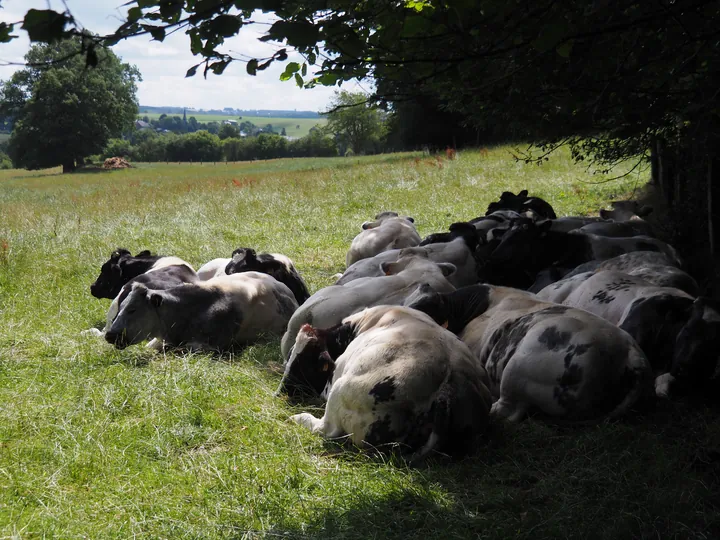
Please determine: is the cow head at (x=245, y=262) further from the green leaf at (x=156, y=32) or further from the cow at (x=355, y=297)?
the green leaf at (x=156, y=32)

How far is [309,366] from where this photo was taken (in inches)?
253

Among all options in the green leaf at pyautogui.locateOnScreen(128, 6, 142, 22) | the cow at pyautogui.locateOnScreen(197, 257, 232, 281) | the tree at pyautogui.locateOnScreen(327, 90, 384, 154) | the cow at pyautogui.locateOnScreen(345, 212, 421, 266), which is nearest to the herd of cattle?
the cow at pyautogui.locateOnScreen(197, 257, 232, 281)

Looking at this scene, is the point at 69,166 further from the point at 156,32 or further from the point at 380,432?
the point at 156,32

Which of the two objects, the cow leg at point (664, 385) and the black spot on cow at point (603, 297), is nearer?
the cow leg at point (664, 385)

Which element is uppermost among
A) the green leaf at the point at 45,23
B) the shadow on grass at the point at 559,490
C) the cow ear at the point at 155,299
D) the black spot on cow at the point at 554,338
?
the green leaf at the point at 45,23

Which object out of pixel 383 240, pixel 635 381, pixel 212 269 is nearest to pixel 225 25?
pixel 635 381

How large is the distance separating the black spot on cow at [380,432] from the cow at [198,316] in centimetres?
362

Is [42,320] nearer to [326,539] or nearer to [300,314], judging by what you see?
[300,314]

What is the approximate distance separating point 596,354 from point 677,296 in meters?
1.48

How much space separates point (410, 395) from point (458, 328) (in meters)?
2.08

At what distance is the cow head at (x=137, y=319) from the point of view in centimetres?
796

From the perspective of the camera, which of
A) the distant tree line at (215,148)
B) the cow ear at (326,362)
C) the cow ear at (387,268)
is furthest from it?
the distant tree line at (215,148)

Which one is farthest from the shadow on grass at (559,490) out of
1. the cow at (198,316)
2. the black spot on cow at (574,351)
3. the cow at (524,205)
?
the cow at (524,205)

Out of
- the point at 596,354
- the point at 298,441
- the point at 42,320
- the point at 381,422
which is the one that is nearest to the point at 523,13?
the point at 596,354
